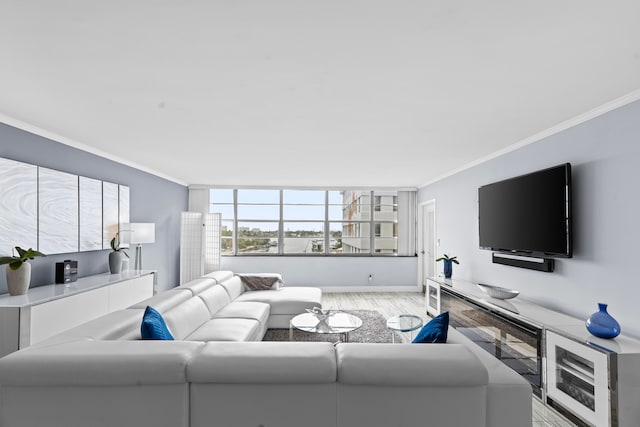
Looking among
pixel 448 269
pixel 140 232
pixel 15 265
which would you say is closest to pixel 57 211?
pixel 15 265

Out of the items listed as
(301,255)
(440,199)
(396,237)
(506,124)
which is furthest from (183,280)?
(506,124)

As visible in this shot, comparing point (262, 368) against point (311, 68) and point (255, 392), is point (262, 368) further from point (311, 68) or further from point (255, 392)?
point (311, 68)

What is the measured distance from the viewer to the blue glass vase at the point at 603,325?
239cm

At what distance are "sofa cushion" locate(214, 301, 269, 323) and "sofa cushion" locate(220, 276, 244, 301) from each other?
28 cm

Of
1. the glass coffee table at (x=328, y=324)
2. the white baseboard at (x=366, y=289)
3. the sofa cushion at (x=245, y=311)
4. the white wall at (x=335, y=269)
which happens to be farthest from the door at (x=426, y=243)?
the sofa cushion at (x=245, y=311)

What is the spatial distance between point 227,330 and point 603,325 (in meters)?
2.99

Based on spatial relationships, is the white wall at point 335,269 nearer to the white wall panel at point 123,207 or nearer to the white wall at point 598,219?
the white wall panel at point 123,207

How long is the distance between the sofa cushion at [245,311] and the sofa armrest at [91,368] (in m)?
2.36

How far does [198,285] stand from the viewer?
13.7ft

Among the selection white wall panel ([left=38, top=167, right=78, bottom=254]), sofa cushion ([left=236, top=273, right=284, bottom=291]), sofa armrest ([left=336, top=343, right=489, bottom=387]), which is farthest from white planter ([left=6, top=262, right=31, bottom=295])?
sofa armrest ([left=336, top=343, right=489, bottom=387])

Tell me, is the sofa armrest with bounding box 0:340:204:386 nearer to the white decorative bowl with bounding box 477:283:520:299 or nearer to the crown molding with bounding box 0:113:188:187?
the crown molding with bounding box 0:113:188:187

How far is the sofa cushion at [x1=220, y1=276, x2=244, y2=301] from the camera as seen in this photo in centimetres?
486

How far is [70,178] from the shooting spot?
396 cm

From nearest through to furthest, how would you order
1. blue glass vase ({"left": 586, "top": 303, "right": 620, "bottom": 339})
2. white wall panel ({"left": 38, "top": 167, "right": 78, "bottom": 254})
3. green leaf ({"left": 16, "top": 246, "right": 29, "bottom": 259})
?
blue glass vase ({"left": 586, "top": 303, "right": 620, "bottom": 339})
green leaf ({"left": 16, "top": 246, "right": 29, "bottom": 259})
white wall panel ({"left": 38, "top": 167, "right": 78, "bottom": 254})
